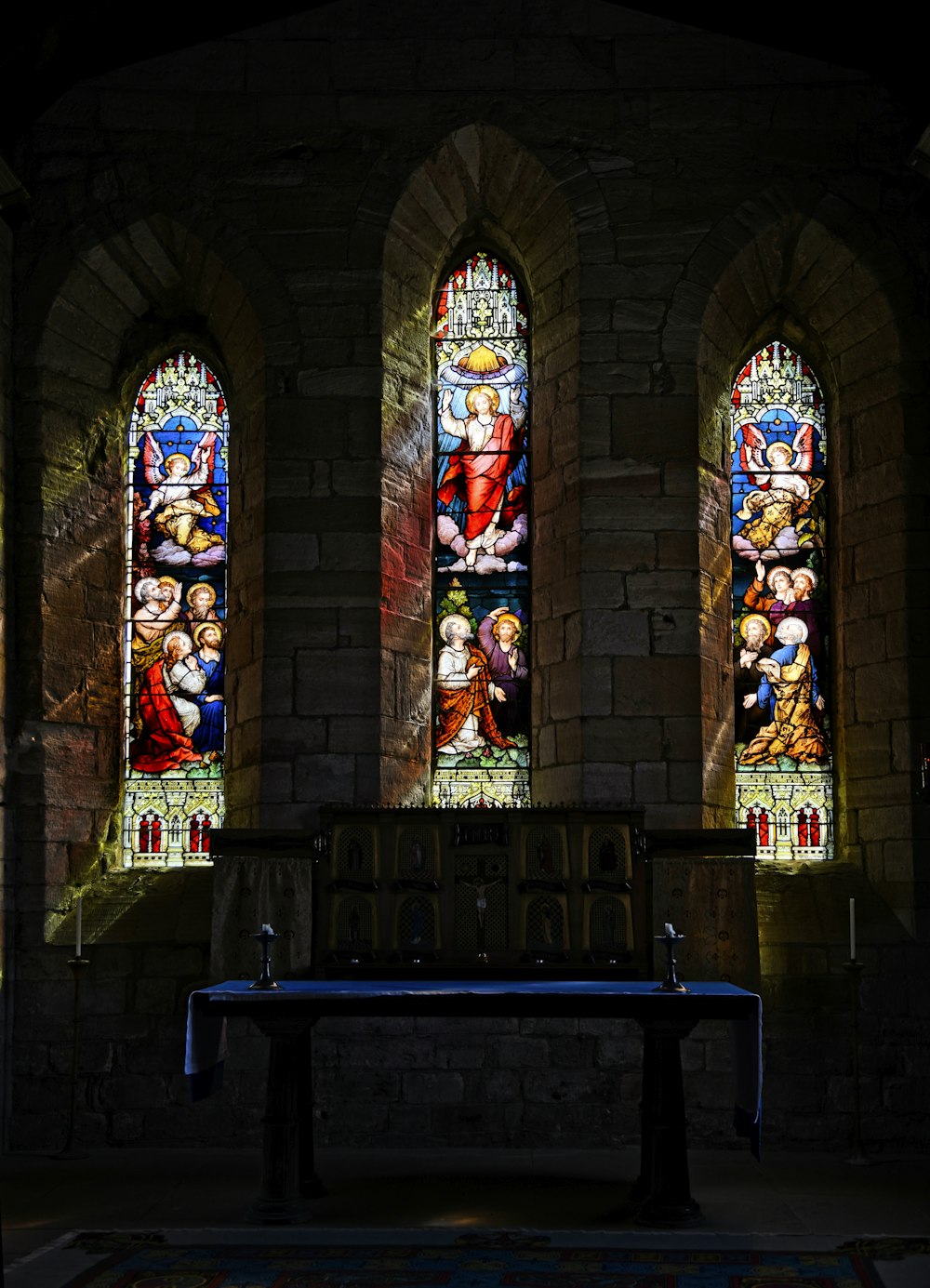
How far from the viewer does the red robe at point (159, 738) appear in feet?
28.9

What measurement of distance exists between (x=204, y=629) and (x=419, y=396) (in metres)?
1.74

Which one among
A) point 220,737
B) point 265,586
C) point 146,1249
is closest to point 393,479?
point 265,586

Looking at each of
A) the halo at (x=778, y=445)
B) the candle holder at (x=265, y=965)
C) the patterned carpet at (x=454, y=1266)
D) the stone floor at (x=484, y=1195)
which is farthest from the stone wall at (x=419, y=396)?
the patterned carpet at (x=454, y=1266)

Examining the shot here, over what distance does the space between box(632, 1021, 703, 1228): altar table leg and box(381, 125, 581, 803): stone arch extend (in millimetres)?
2278

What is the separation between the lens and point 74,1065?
25.6ft

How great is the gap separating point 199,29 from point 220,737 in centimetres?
377

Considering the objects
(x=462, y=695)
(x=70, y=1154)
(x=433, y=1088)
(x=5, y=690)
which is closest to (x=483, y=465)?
(x=462, y=695)

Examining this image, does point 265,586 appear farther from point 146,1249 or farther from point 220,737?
point 146,1249

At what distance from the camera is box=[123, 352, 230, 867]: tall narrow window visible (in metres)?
8.74

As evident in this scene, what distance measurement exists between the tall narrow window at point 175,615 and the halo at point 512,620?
1.52 metres

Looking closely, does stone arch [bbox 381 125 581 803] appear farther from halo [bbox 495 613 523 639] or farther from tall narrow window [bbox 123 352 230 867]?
tall narrow window [bbox 123 352 230 867]

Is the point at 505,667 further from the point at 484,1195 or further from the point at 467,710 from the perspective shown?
the point at 484,1195

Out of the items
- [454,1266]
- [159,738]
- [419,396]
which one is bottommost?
[454,1266]

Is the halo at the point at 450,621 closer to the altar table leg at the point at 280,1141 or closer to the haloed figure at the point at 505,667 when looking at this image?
the haloed figure at the point at 505,667
